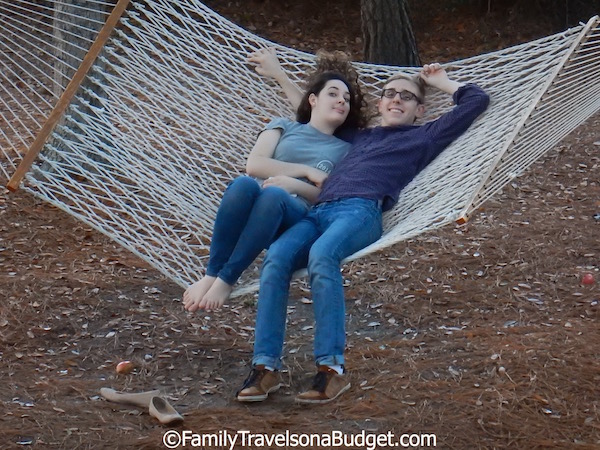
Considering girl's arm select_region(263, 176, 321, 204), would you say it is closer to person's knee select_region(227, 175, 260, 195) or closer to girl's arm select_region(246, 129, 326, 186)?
girl's arm select_region(246, 129, 326, 186)

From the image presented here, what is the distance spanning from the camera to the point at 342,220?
2.64m

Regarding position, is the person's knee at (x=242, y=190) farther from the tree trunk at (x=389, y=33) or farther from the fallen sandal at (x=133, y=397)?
the tree trunk at (x=389, y=33)

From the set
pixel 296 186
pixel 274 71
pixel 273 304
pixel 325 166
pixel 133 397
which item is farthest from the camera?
pixel 274 71

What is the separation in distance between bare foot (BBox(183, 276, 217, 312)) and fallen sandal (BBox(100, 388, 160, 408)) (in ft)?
0.84

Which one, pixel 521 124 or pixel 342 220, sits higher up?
pixel 521 124

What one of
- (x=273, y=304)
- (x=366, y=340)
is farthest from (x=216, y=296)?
(x=366, y=340)

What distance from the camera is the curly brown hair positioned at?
3.06 meters

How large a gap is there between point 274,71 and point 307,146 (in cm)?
40

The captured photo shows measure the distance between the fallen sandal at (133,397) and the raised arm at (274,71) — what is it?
3.65 feet

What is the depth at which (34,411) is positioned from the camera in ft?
8.51

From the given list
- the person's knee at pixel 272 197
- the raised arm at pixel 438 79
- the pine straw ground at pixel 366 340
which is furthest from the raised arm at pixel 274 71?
the pine straw ground at pixel 366 340

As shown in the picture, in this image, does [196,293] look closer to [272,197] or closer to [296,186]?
[272,197]

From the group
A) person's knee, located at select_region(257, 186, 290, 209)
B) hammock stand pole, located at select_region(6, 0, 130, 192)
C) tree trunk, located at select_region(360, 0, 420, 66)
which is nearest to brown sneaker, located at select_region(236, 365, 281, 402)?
person's knee, located at select_region(257, 186, 290, 209)

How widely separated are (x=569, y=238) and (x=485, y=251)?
38cm
